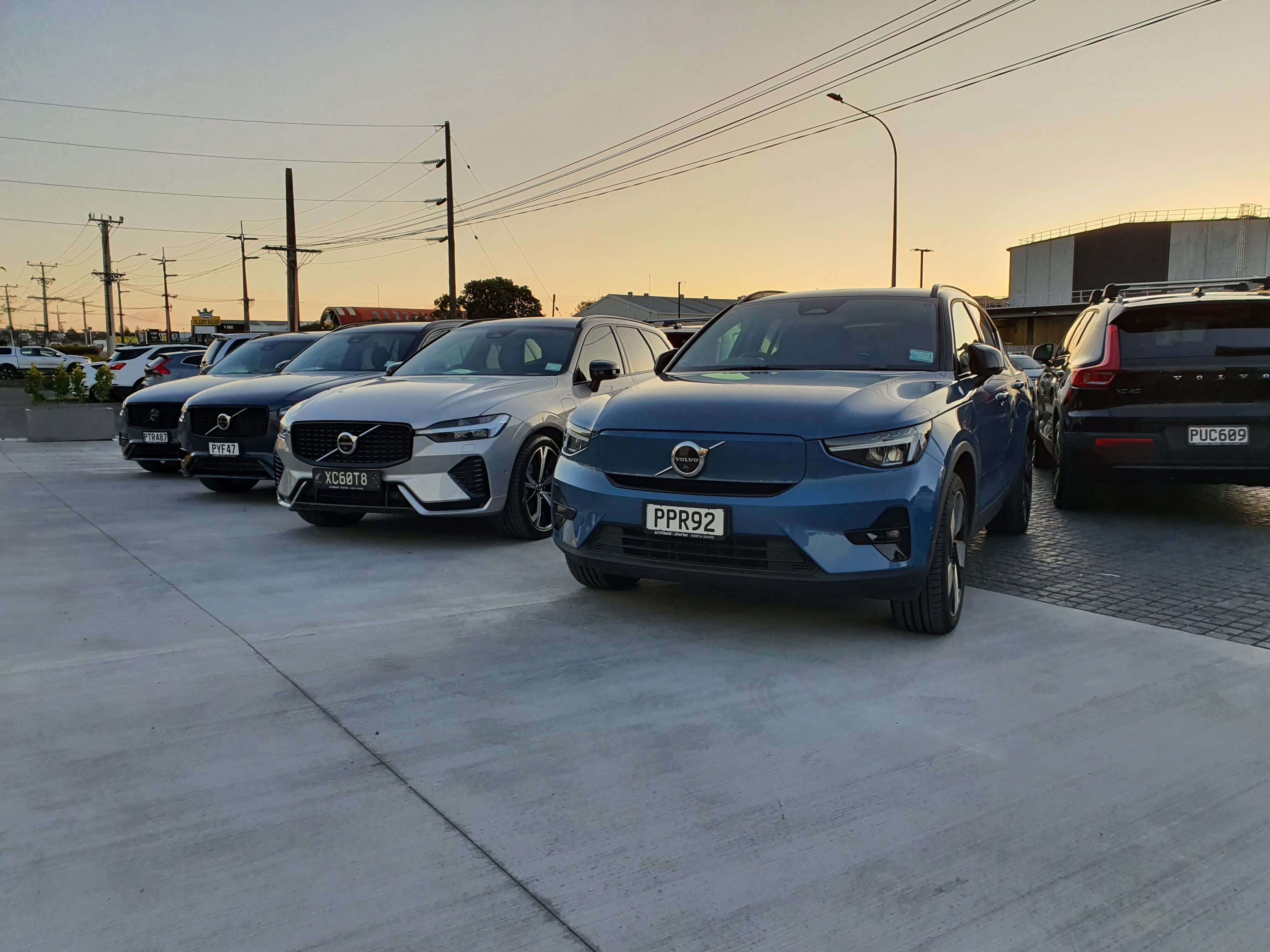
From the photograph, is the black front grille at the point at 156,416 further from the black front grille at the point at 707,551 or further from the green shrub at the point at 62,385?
the green shrub at the point at 62,385

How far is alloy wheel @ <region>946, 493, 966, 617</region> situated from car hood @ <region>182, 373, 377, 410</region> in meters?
5.62

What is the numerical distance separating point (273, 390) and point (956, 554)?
645 centimetres

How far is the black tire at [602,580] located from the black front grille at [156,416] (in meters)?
Result: 6.67

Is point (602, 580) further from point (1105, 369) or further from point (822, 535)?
point (1105, 369)

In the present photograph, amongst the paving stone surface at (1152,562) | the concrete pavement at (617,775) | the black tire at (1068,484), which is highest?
the black tire at (1068,484)

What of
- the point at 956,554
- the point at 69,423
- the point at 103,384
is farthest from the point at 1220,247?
the point at 956,554

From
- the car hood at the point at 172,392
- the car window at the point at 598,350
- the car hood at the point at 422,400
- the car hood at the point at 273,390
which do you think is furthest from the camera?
the car hood at the point at 172,392

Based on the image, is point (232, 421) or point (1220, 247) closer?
point (232, 421)

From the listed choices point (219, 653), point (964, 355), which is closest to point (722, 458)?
point (964, 355)

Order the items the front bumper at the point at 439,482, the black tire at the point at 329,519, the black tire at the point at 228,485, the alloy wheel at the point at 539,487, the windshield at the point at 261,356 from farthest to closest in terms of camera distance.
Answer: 1. the windshield at the point at 261,356
2. the black tire at the point at 228,485
3. the black tire at the point at 329,519
4. the alloy wheel at the point at 539,487
5. the front bumper at the point at 439,482

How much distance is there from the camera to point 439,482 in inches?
258

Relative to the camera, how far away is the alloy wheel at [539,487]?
6.98m

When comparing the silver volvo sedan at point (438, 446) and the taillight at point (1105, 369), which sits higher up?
the taillight at point (1105, 369)

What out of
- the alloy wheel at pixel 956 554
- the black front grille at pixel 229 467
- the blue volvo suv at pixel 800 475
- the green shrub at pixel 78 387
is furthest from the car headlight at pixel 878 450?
the green shrub at pixel 78 387
